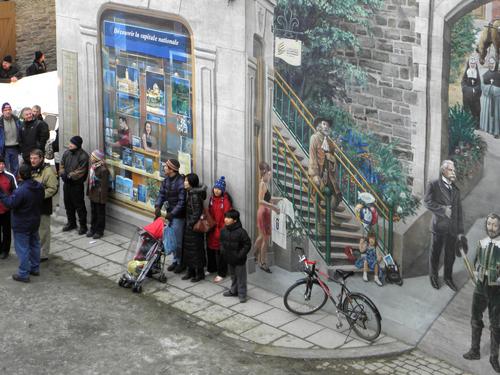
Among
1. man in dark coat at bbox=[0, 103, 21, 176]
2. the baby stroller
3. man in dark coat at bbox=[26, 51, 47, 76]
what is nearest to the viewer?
the baby stroller

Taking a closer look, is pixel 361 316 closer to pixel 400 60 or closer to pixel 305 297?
pixel 305 297

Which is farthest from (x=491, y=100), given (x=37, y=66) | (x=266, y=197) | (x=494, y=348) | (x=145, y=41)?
(x=37, y=66)

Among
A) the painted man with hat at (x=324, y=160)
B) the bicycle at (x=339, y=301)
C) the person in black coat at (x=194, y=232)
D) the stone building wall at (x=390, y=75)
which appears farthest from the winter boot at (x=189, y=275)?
the stone building wall at (x=390, y=75)

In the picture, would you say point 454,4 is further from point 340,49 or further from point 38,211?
point 38,211

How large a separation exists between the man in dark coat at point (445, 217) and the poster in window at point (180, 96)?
14.8 feet

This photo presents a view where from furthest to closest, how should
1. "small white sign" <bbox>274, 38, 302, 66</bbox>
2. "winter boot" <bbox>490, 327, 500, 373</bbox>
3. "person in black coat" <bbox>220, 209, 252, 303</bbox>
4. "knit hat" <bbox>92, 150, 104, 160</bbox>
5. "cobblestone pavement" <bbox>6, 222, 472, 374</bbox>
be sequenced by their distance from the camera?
1. "knit hat" <bbox>92, 150, 104, 160</bbox>
2. "person in black coat" <bbox>220, 209, 252, 303</bbox>
3. "small white sign" <bbox>274, 38, 302, 66</bbox>
4. "cobblestone pavement" <bbox>6, 222, 472, 374</bbox>
5. "winter boot" <bbox>490, 327, 500, 373</bbox>

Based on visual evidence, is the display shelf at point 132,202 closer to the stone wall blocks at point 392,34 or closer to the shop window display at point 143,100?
the shop window display at point 143,100

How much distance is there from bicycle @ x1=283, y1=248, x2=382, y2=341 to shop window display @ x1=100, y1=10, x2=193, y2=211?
110 inches

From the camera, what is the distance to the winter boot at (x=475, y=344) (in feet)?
36.5

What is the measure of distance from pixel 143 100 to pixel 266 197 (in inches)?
117

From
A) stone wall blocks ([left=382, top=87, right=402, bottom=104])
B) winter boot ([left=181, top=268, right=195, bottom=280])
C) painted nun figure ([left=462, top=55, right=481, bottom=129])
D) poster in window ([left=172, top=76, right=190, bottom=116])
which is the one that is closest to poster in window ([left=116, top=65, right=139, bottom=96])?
poster in window ([left=172, top=76, right=190, bottom=116])

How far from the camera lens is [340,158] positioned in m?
12.4

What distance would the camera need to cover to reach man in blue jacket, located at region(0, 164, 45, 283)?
1377cm

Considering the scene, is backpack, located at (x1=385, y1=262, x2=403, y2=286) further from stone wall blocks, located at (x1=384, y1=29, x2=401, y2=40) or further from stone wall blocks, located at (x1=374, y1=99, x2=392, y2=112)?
stone wall blocks, located at (x1=384, y1=29, x2=401, y2=40)
